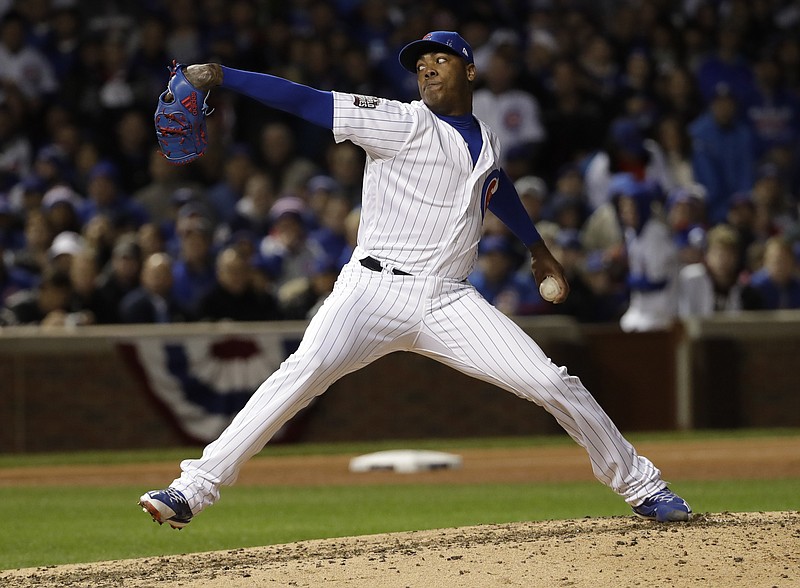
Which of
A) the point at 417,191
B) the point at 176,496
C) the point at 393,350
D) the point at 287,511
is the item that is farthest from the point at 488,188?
the point at 287,511

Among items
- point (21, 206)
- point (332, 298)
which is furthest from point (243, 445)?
point (21, 206)

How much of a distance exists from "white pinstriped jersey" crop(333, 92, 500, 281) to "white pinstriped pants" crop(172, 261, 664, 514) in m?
0.09

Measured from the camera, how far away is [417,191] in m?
5.29

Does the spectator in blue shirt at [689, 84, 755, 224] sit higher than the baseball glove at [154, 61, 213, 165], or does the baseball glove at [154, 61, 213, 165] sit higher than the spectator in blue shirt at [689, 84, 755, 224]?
→ the spectator in blue shirt at [689, 84, 755, 224]

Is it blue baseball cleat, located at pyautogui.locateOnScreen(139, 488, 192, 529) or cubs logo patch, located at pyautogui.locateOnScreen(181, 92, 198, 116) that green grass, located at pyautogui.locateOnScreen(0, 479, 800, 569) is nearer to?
blue baseball cleat, located at pyautogui.locateOnScreen(139, 488, 192, 529)

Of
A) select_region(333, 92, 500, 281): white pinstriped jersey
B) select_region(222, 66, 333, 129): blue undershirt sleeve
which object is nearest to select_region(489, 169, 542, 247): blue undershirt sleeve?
select_region(333, 92, 500, 281): white pinstriped jersey

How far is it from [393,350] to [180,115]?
114 centimetres

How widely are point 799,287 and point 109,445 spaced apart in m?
5.91

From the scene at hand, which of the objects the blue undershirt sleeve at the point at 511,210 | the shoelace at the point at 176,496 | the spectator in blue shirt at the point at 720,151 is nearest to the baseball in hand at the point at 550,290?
the blue undershirt sleeve at the point at 511,210

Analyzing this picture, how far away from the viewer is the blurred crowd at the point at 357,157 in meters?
11.6

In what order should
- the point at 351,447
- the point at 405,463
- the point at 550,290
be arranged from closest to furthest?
the point at 550,290 → the point at 405,463 → the point at 351,447

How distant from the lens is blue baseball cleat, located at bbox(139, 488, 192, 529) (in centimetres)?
496

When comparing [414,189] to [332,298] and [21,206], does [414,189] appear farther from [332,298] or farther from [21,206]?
[21,206]

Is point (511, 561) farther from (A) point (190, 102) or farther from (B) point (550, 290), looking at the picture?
(A) point (190, 102)
